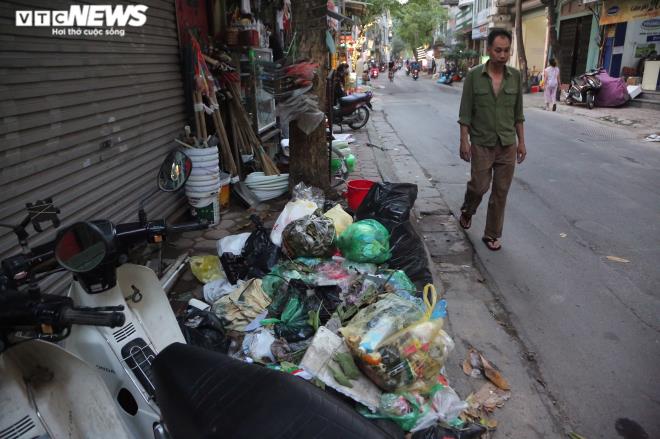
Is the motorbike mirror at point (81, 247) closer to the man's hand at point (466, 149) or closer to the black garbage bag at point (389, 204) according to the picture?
the black garbage bag at point (389, 204)

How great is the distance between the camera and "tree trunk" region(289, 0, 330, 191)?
4.88 m

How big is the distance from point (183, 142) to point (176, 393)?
4120mm

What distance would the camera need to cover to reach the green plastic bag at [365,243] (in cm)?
356

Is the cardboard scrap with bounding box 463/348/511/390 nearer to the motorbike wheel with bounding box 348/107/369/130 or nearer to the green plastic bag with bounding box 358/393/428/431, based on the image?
the green plastic bag with bounding box 358/393/428/431

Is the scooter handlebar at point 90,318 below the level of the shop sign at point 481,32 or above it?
below

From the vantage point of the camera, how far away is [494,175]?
4.32m

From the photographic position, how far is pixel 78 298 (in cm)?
176

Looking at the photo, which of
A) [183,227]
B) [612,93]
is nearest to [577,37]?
[612,93]

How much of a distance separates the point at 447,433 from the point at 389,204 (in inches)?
92.4

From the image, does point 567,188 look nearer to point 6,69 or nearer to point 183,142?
point 183,142

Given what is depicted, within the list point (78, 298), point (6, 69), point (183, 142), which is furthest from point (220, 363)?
point (183, 142)

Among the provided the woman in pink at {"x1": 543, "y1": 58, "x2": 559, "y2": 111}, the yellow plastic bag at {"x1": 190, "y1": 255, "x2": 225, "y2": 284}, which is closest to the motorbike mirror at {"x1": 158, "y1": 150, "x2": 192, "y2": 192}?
the yellow plastic bag at {"x1": 190, "y1": 255, "x2": 225, "y2": 284}

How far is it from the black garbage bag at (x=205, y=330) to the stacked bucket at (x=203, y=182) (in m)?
2.02

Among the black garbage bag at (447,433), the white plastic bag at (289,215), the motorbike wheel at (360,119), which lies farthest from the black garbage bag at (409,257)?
the motorbike wheel at (360,119)
